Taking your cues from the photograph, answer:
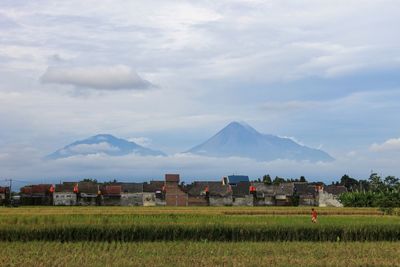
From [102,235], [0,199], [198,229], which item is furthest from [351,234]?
[0,199]

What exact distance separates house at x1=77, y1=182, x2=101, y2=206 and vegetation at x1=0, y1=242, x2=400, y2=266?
1858 inches

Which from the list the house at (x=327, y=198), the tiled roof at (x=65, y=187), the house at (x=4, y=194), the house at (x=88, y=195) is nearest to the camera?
the house at (x=4, y=194)

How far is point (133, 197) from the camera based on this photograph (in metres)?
74.9

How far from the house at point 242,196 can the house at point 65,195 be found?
67.0 ft

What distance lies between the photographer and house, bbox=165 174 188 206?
242 feet

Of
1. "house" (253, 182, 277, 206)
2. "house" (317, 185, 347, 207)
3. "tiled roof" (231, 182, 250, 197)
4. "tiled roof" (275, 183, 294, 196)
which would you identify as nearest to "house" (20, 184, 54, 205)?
"tiled roof" (231, 182, 250, 197)

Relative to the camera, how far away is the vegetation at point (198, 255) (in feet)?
63.4

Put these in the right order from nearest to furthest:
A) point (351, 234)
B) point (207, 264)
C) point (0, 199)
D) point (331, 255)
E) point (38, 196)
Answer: point (207, 264) < point (331, 255) < point (351, 234) < point (0, 199) < point (38, 196)

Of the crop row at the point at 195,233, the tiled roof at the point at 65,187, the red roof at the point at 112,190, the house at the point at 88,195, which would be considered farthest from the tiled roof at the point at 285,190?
the crop row at the point at 195,233

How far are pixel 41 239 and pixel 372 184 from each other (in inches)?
2499

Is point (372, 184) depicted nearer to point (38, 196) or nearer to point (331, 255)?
point (38, 196)

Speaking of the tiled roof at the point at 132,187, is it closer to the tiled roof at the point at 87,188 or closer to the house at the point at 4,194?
the tiled roof at the point at 87,188

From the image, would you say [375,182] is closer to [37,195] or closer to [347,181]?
[347,181]

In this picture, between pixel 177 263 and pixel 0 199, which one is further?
pixel 0 199
